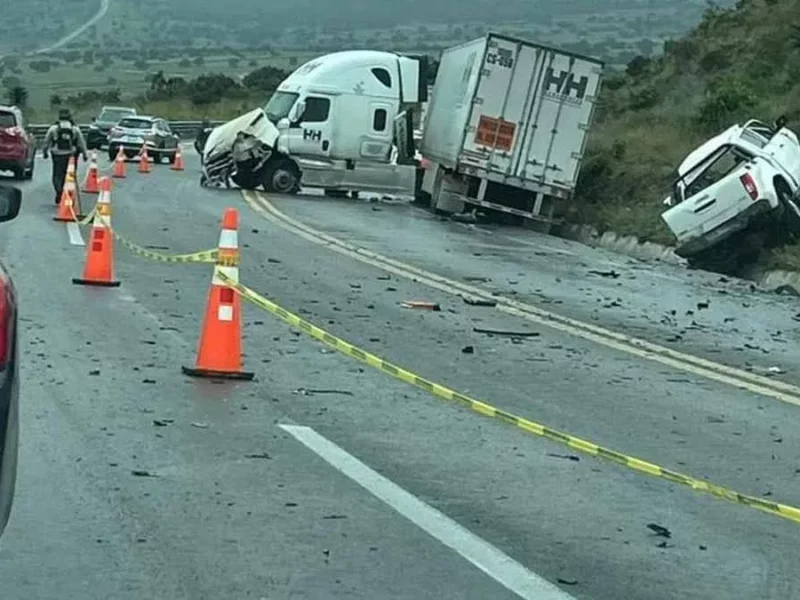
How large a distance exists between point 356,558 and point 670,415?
4689 millimetres

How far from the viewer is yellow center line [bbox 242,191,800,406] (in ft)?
43.2

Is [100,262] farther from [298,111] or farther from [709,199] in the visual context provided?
[298,111]

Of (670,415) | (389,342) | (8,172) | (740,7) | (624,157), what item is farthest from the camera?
(740,7)

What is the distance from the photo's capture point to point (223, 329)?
38.1 ft

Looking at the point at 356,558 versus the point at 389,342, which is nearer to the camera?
the point at 356,558

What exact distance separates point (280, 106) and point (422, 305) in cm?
2259

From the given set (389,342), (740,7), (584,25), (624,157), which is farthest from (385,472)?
(584,25)

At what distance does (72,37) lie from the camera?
102m

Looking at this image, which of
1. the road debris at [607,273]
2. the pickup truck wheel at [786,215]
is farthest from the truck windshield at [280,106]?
the road debris at [607,273]

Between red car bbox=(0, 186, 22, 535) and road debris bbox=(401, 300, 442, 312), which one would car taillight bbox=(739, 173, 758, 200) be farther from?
red car bbox=(0, 186, 22, 535)

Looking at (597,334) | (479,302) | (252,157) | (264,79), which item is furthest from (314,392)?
(264,79)

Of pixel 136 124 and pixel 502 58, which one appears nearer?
pixel 502 58

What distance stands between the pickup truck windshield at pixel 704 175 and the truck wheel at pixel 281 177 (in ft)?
45.7

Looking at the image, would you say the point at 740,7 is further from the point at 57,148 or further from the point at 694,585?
the point at 694,585
